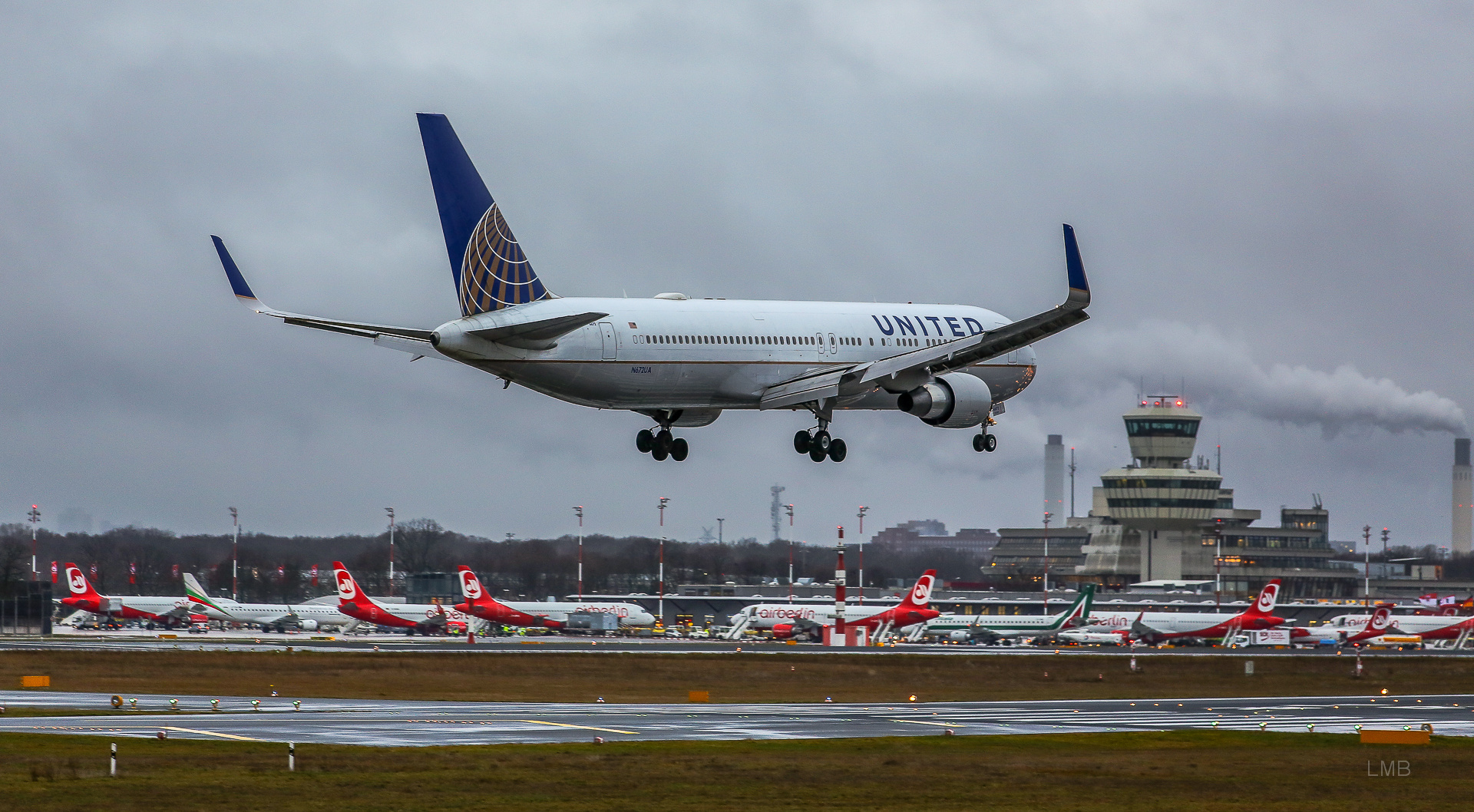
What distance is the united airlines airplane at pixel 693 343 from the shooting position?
44.7 metres

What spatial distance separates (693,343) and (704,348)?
46 cm

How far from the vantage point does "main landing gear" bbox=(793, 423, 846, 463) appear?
52.6 m

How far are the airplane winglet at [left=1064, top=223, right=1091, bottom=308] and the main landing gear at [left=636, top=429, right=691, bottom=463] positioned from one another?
14.3m

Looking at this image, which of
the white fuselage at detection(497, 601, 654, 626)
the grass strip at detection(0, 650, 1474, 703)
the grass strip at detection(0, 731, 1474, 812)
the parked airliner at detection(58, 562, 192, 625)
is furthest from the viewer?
the parked airliner at detection(58, 562, 192, 625)

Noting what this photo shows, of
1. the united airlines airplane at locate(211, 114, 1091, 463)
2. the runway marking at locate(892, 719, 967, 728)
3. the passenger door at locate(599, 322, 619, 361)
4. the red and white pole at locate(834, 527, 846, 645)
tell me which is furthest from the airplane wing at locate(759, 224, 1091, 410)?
the red and white pole at locate(834, 527, 846, 645)

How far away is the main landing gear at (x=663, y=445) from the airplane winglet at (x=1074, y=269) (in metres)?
14.3

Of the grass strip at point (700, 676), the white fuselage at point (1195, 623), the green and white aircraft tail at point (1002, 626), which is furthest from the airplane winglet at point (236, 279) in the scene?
the white fuselage at point (1195, 623)

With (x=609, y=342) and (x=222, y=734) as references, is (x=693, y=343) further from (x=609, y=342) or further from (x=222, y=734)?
(x=222, y=734)

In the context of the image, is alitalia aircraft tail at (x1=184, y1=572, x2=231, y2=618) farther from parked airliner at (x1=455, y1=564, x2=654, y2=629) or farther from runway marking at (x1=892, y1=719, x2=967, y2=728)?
runway marking at (x1=892, y1=719, x2=967, y2=728)

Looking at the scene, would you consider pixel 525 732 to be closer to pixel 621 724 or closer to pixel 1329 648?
pixel 621 724

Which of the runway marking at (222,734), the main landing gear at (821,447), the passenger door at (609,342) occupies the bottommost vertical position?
the runway marking at (222,734)

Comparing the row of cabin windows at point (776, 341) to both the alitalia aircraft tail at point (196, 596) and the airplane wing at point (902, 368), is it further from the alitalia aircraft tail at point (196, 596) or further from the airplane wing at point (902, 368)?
the alitalia aircraft tail at point (196, 596)

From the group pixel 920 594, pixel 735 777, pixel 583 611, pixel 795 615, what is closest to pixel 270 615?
pixel 583 611

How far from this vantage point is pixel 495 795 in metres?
33.5
